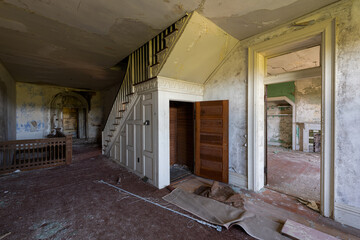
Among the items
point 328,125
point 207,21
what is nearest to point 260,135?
point 328,125

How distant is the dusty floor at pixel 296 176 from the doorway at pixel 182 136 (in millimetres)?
2343

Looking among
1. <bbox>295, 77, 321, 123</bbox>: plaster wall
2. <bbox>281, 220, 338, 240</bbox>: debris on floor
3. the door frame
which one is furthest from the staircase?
<bbox>295, 77, 321, 123</bbox>: plaster wall

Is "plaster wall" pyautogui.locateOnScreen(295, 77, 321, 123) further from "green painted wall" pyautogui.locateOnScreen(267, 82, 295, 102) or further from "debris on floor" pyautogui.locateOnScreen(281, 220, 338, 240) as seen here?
"debris on floor" pyautogui.locateOnScreen(281, 220, 338, 240)

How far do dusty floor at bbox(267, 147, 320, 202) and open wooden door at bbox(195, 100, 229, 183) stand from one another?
1223 mm

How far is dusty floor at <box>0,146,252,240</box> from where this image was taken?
2.15 meters

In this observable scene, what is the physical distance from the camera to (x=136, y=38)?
3529mm

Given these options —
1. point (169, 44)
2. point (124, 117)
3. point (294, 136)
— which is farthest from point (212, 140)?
point (294, 136)

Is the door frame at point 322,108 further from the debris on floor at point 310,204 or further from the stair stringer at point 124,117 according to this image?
the stair stringer at point 124,117

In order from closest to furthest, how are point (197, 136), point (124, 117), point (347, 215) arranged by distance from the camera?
1. point (347, 215)
2. point (197, 136)
3. point (124, 117)

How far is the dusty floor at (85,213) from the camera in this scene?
215 cm

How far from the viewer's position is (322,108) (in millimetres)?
2559

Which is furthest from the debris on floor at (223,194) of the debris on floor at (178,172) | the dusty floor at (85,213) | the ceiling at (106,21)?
the ceiling at (106,21)

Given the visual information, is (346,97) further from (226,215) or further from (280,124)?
(280,124)

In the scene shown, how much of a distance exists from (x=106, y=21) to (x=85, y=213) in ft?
11.2
